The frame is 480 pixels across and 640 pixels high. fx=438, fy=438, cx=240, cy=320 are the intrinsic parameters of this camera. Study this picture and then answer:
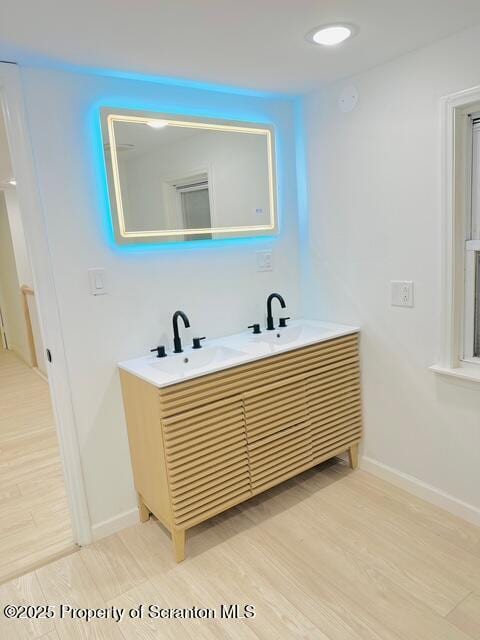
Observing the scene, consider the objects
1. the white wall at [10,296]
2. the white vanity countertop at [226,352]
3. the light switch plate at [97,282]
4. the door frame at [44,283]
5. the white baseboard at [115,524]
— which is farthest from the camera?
the white wall at [10,296]

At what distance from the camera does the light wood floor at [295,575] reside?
1.63 meters

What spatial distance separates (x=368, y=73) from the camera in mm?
2182

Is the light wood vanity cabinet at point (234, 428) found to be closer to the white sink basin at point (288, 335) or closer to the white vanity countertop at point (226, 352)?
the white vanity countertop at point (226, 352)

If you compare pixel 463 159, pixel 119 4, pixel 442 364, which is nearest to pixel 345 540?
pixel 442 364

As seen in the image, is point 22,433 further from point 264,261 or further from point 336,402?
point 336,402

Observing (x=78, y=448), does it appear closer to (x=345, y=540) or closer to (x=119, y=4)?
(x=345, y=540)

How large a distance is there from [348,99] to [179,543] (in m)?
2.35

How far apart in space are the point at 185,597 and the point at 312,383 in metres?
1.14

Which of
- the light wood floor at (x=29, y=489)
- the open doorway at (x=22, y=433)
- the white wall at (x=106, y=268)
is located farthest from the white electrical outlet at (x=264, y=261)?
the light wood floor at (x=29, y=489)

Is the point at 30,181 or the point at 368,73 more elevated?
the point at 368,73

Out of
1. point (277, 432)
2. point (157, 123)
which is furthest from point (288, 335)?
point (157, 123)

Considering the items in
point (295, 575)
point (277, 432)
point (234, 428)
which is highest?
point (234, 428)

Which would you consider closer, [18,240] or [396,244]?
[396,244]

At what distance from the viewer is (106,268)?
6.89 feet
